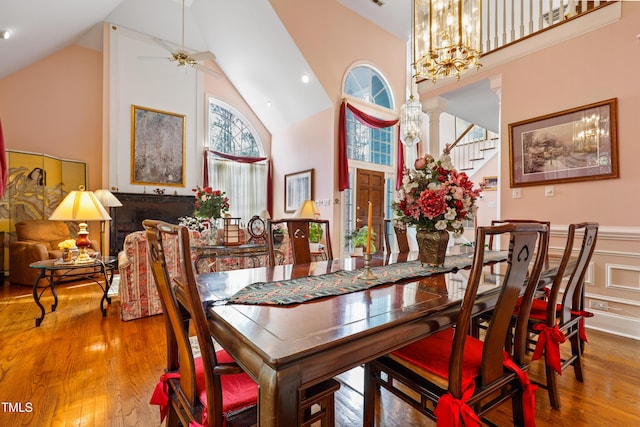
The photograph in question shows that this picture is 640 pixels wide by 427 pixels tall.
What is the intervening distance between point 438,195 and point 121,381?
219cm

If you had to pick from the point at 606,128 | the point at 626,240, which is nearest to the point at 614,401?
the point at 626,240

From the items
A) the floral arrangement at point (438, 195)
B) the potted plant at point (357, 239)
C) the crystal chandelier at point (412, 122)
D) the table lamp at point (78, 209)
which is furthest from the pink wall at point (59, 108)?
the floral arrangement at point (438, 195)

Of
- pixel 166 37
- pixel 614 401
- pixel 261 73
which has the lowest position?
pixel 614 401

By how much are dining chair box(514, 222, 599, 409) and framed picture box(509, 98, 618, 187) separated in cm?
146

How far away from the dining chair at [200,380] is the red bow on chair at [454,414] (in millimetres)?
362

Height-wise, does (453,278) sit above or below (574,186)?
below

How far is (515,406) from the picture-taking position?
3.99 ft

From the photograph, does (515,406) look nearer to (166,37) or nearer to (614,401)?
(614,401)

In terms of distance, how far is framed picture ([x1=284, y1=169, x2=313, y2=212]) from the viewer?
5893mm

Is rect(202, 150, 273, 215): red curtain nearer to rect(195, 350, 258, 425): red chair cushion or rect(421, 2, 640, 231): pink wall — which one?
rect(421, 2, 640, 231): pink wall

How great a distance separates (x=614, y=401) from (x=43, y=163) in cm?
722

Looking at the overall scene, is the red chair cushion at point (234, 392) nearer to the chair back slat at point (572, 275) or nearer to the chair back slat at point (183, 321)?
the chair back slat at point (183, 321)

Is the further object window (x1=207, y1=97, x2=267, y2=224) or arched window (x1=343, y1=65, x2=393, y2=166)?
window (x1=207, y1=97, x2=267, y2=224)

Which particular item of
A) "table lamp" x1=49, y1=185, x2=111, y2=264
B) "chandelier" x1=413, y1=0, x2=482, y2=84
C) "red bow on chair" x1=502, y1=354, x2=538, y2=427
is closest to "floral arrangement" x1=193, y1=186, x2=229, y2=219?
"table lamp" x1=49, y1=185, x2=111, y2=264
